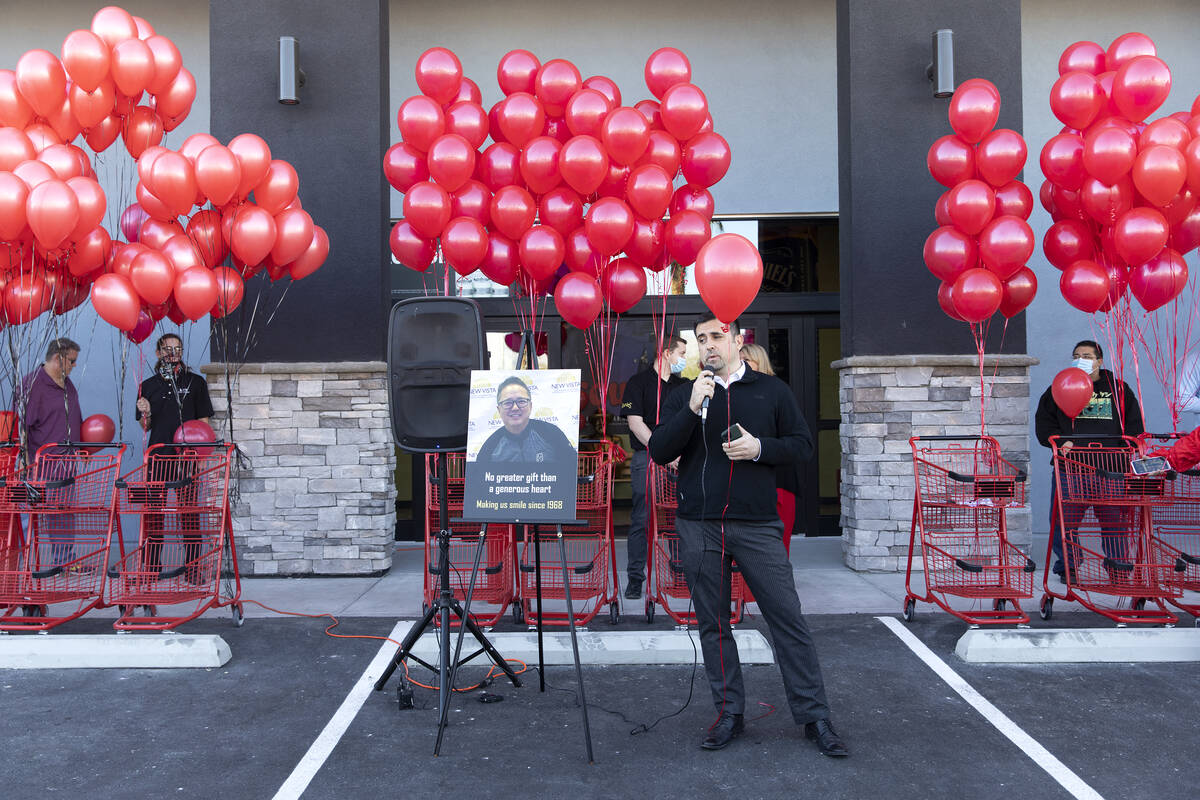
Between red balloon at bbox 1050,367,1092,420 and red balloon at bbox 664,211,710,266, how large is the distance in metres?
2.69

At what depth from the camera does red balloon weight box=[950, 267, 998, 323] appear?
5.95 m

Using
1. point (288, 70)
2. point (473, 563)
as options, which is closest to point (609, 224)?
point (473, 563)

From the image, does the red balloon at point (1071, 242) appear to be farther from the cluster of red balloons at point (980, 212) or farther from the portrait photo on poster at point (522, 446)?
the portrait photo on poster at point (522, 446)

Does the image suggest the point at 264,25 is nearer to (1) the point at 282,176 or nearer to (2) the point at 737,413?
(1) the point at 282,176

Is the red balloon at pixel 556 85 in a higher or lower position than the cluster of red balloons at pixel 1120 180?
higher

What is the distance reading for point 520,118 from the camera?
19.5 ft

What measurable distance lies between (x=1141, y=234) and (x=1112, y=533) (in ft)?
6.37

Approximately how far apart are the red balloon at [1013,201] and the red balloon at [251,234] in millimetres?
5080

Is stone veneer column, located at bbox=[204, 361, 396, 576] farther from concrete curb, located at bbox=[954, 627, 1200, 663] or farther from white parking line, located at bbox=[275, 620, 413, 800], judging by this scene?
concrete curb, located at bbox=[954, 627, 1200, 663]

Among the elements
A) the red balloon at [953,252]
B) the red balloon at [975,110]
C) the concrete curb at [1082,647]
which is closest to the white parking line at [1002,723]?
the concrete curb at [1082,647]

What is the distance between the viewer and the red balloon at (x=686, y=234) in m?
6.00

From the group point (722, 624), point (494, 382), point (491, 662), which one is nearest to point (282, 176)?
point (494, 382)

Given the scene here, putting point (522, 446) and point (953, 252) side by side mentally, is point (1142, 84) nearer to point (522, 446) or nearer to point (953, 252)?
point (953, 252)

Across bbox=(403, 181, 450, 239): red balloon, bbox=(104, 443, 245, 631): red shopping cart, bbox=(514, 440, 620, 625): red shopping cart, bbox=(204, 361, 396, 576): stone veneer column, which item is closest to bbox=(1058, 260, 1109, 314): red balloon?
bbox=(514, 440, 620, 625): red shopping cart
